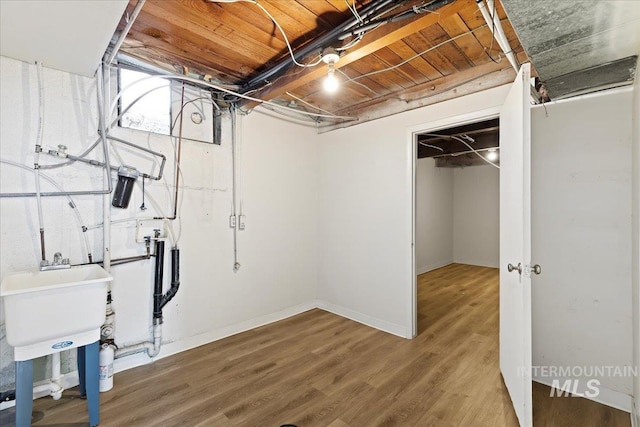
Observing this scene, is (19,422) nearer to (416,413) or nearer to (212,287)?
(212,287)

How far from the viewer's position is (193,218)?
271 cm

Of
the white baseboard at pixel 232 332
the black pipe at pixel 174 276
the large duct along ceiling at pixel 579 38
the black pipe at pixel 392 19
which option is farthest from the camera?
the black pipe at pixel 174 276

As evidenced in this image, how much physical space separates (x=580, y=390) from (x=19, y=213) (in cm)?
409

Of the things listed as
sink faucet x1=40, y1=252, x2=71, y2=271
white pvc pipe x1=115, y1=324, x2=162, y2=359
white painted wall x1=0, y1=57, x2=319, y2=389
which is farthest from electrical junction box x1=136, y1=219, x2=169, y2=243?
white pvc pipe x1=115, y1=324, x2=162, y2=359

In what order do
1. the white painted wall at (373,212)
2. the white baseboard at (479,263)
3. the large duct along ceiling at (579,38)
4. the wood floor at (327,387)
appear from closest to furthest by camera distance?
the large duct along ceiling at (579,38) → the wood floor at (327,387) → the white painted wall at (373,212) → the white baseboard at (479,263)

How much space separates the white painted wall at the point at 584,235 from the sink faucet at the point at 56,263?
3432 millimetres

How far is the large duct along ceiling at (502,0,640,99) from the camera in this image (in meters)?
1.17

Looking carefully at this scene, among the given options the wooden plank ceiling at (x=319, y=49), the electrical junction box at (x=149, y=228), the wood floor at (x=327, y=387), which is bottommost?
the wood floor at (x=327, y=387)

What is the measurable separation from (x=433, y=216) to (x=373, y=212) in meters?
3.44

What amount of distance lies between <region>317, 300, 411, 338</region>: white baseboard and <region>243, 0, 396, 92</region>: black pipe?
2.69 meters

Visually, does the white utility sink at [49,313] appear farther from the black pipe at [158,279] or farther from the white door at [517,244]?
the white door at [517,244]

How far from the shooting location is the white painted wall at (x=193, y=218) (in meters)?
1.92

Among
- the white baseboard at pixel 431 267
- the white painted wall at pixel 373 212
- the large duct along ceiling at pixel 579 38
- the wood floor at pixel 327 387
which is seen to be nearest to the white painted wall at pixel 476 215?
the white baseboard at pixel 431 267

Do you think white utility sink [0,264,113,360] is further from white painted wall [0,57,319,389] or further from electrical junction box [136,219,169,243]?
electrical junction box [136,219,169,243]
